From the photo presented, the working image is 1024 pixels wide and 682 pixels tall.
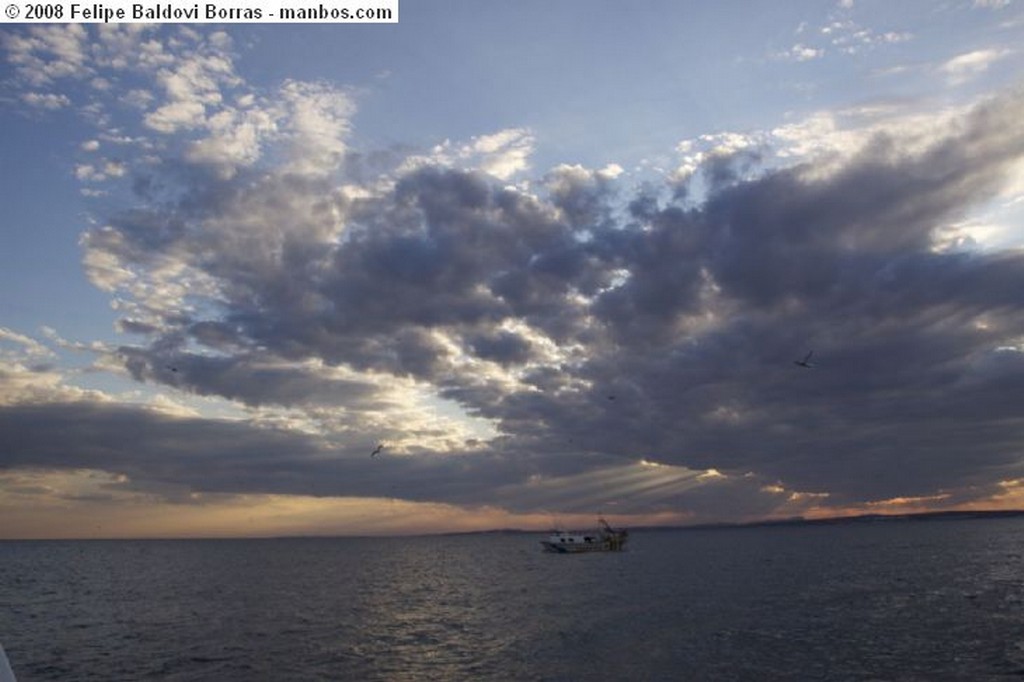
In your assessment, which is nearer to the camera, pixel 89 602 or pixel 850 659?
pixel 850 659

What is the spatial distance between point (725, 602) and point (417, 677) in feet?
152

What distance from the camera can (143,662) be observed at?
53938 millimetres

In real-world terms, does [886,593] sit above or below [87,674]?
below

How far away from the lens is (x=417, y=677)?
47.7m

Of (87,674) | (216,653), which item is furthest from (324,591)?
(87,674)

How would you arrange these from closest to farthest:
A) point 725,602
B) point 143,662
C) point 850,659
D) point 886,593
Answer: point 850,659
point 143,662
point 725,602
point 886,593

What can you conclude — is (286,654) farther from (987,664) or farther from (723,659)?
(987,664)

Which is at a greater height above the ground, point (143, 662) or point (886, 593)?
point (143, 662)

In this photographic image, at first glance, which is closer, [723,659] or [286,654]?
[723,659]

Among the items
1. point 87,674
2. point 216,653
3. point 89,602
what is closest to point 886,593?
point 216,653

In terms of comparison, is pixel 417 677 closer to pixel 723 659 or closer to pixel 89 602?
pixel 723 659

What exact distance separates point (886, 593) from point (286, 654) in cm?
6878

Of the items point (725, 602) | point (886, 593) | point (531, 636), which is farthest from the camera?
point (886, 593)

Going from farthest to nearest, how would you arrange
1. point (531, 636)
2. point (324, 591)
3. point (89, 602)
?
point (324, 591) < point (89, 602) < point (531, 636)
